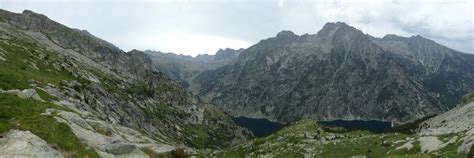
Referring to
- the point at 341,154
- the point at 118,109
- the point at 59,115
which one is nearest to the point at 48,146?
the point at 59,115


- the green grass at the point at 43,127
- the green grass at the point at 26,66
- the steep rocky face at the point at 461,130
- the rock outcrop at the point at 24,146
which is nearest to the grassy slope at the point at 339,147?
the steep rocky face at the point at 461,130

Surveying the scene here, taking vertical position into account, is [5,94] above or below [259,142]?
above

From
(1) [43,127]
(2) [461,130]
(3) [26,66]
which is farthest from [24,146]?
(3) [26,66]

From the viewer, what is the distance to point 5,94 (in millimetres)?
45688

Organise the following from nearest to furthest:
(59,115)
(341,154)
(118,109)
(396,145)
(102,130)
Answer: (59,115), (102,130), (396,145), (341,154), (118,109)

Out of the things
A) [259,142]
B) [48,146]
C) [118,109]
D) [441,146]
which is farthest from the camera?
[118,109]

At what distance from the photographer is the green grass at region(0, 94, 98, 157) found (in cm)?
3488

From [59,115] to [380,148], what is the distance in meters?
63.1

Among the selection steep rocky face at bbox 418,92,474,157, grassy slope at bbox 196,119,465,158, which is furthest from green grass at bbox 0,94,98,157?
grassy slope at bbox 196,119,465,158

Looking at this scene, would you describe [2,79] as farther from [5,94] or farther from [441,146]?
[441,146]

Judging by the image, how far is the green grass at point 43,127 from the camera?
34875 millimetres

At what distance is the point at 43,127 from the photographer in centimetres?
3653

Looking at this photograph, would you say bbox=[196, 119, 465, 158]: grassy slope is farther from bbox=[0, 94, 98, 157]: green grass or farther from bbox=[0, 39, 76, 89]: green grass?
bbox=[0, 39, 76, 89]: green grass

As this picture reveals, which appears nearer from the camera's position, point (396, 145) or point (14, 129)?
point (14, 129)
